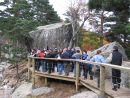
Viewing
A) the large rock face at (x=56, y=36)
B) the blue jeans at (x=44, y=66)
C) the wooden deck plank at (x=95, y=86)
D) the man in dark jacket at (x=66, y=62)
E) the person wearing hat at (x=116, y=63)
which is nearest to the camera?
the wooden deck plank at (x=95, y=86)

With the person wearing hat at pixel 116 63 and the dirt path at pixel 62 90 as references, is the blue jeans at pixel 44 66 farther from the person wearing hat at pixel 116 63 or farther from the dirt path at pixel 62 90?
the person wearing hat at pixel 116 63

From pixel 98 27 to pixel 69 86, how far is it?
1595 centimetres

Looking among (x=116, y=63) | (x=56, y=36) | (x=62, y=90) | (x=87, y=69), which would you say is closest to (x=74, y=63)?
(x=87, y=69)

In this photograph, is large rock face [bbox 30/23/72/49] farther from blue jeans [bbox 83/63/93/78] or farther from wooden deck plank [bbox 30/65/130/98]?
blue jeans [bbox 83/63/93/78]

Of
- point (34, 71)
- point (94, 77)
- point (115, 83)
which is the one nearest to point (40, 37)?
point (34, 71)

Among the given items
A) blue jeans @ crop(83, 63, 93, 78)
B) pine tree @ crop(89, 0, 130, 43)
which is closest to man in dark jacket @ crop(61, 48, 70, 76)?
blue jeans @ crop(83, 63, 93, 78)

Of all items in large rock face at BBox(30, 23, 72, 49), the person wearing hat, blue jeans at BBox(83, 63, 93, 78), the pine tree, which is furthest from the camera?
large rock face at BBox(30, 23, 72, 49)

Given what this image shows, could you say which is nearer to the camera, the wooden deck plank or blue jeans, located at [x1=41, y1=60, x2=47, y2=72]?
the wooden deck plank

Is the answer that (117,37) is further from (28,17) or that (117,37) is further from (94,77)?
(28,17)

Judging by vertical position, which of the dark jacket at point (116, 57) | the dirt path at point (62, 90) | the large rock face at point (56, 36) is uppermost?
the large rock face at point (56, 36)

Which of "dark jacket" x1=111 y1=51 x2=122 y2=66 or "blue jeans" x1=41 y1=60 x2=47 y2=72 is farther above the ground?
"dark jacket" x1=111 y1=51 x2=122 y2=66

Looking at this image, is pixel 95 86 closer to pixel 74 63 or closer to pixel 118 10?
pixel 74 63

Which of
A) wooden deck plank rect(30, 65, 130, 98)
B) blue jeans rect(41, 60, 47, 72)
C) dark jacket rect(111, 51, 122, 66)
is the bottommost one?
wooden deck plank rect(30, 65, 130, 98)

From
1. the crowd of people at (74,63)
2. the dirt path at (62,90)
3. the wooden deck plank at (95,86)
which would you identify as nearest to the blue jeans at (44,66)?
the crowd of people at (74,63)
